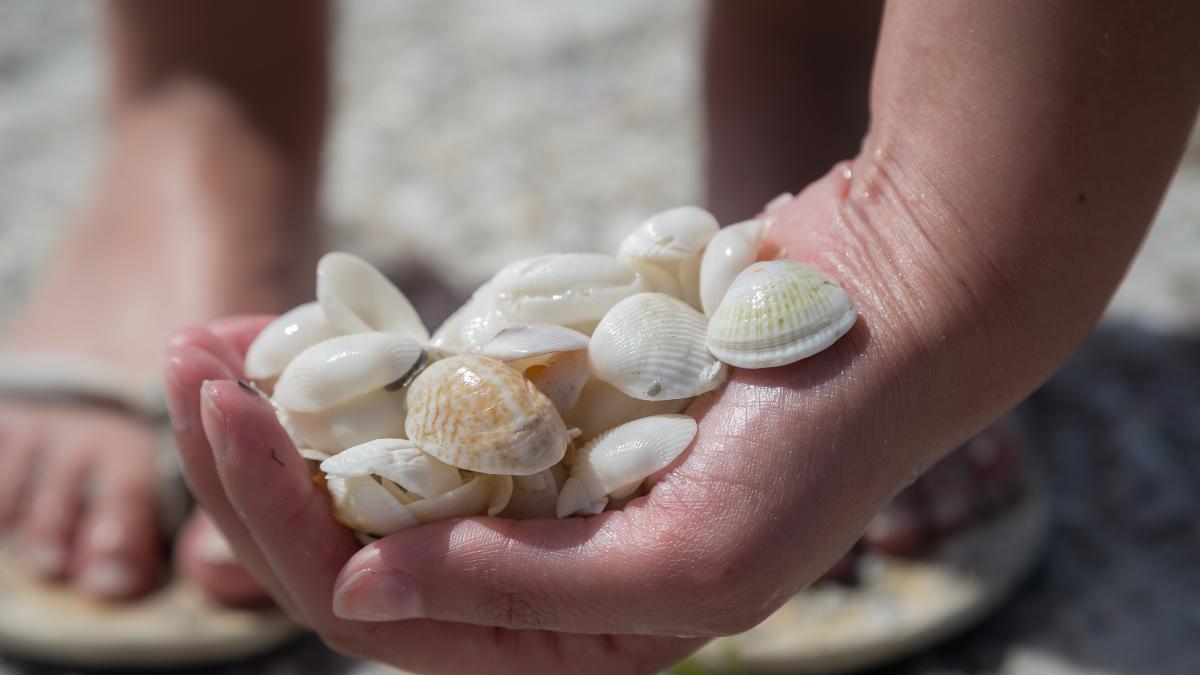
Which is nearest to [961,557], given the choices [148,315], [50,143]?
[148,315]

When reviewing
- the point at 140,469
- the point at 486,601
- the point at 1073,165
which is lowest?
the point at 140,469

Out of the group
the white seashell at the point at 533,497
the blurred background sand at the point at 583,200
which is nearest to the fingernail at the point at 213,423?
the white seashell at the point at 533,497

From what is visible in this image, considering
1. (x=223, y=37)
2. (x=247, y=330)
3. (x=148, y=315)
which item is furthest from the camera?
(x=223, y=37)

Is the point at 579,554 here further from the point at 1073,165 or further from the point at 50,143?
the point at 50,143

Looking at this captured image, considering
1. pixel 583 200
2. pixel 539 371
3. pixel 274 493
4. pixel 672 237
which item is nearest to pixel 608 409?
pixel 539 371

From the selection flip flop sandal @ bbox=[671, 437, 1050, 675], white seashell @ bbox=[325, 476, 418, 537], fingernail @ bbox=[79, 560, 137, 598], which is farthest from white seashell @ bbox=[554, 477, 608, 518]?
fingernail @ bbox=[79, 560, 137, 598]

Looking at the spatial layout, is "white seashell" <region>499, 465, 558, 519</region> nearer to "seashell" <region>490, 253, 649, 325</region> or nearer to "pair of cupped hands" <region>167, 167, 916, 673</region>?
"pair of cupped hands" <region>167, 167, 916, 673</region>

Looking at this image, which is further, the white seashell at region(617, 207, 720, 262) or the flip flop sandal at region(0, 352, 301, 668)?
the flip flop sandal at region(0, 352, 301, 668)
